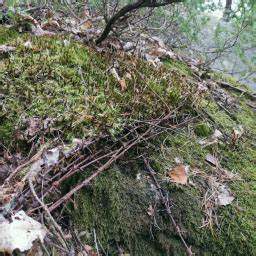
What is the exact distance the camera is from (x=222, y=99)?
131 inches

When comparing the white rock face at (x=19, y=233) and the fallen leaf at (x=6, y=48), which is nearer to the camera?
the white rock face at (x=19, y=233)

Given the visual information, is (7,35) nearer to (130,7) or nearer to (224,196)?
(130,7)

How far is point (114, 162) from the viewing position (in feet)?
6.77

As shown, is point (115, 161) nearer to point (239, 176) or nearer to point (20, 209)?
point (20, 209)

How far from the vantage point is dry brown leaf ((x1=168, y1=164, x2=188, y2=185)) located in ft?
7.07

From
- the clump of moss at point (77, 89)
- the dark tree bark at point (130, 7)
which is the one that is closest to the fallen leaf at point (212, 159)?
the clump of moss at point (77, 89)

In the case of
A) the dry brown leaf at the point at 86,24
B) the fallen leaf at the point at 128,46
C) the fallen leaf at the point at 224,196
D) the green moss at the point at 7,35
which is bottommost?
the fallen leaf at the point at 224,196

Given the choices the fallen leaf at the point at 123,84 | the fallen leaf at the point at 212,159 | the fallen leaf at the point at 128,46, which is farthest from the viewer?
the fallen leaf at the point at 128,46

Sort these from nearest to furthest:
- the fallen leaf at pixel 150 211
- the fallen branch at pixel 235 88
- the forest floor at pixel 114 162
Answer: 1. the forest floor at pixel 114 162
2. the fallen leaf at pixel 150 211
3. the fallen branch at pixel 235 88

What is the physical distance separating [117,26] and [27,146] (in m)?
1.74

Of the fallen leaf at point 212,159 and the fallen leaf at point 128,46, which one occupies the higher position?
the fallen leaf at point 128,46

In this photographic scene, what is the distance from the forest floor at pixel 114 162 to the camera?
Answer: 1.78m

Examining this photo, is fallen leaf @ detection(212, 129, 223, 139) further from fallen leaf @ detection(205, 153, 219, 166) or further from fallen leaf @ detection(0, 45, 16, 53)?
fallen leaf @ detection(0, 45, 16, 53)

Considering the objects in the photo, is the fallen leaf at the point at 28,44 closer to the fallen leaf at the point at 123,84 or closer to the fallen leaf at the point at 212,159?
the fallen leaf at the point at 123,84
